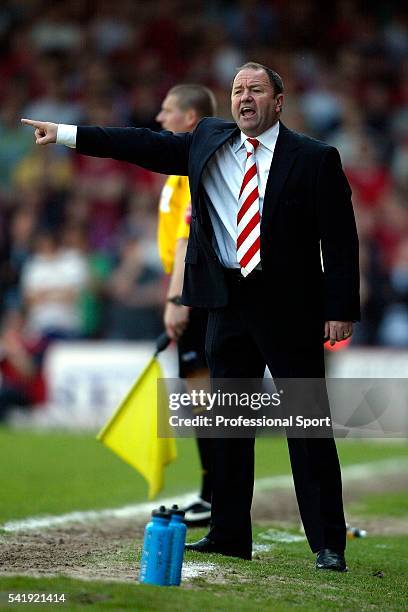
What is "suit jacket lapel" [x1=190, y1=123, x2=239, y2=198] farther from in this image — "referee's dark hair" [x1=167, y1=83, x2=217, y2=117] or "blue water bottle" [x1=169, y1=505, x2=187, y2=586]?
"blue water bottle" [x1=169, y1=505, x2=187, y2=586]

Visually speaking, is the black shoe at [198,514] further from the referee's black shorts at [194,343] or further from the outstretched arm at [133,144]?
the outstretched arm at [133,144]

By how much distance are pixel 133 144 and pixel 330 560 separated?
6.98ft

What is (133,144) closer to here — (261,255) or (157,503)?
(261,255)

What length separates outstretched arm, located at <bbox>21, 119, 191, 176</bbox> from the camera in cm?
578

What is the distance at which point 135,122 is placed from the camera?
18.2m

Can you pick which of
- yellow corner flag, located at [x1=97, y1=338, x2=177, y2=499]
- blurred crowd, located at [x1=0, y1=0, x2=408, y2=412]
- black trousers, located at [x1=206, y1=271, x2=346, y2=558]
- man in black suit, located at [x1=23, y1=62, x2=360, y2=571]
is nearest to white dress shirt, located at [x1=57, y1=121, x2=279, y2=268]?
man in black suit, located at [x1=23, y1=62, x2=360, y2=571]

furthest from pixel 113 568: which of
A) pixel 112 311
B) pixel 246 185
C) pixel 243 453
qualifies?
pixel 112 311

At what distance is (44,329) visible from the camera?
16.3m

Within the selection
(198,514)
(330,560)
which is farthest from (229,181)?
(198,514)

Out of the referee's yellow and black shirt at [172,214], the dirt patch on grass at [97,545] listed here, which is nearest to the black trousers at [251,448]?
the dirt patch on grass at [97,545]

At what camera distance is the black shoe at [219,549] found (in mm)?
6020

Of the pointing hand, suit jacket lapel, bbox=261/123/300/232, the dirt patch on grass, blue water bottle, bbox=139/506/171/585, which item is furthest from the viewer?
suit jacket lapel, bbox=261/123/300/232

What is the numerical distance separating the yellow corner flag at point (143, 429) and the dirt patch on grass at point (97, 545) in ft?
1.25

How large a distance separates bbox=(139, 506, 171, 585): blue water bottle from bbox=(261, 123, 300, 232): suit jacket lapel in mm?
1537
